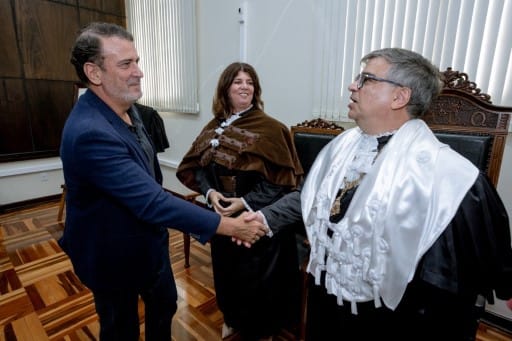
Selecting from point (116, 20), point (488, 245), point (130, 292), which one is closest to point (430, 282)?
point (488, 245)

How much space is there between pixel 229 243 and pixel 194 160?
57cm

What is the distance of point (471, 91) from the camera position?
1.45 metres

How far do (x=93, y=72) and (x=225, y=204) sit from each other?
88cm

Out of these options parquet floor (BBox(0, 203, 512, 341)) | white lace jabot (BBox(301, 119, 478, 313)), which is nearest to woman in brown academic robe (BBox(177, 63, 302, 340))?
parquet floor (BBox(0, 203, 512, 341))

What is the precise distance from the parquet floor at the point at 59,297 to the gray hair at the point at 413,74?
158 cm

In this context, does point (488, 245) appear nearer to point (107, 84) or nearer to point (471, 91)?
point (471, 91)

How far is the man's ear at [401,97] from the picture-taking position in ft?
3.10

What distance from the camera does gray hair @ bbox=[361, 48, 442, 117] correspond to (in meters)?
0.93

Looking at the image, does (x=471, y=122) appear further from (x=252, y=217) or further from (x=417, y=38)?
(x=252, y=217)

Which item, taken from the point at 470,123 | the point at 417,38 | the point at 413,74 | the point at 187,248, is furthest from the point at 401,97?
the point at 187,248

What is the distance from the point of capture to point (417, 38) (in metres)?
1.83

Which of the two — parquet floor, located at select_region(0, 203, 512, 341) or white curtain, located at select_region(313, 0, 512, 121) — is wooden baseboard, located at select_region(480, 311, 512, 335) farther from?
white curtain, located at select_region(313, 0, 512, 121)

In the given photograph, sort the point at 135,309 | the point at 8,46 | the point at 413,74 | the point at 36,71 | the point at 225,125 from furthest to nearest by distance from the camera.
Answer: the point at 36,71
the point at 8,46
the point at 225,125
the point at 135,309
the point at 413,74

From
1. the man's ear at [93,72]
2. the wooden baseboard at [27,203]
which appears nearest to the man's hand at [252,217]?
the man's ear at [93,72]
